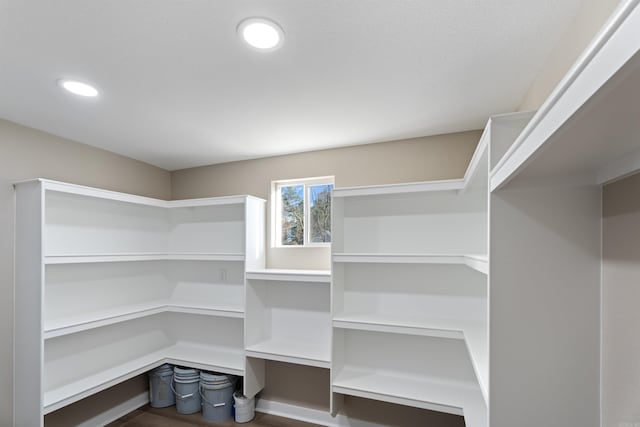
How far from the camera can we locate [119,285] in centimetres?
296

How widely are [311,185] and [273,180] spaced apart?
14.7 inches

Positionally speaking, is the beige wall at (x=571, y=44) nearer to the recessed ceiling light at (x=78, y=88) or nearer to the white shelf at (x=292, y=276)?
the white shelf at (x=292, y=276)

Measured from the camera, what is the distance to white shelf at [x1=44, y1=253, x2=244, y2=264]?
7.54 feet

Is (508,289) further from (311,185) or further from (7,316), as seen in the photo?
(7,316)

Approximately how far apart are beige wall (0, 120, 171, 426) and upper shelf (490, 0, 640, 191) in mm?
2955

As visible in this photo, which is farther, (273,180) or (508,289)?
(273,180)

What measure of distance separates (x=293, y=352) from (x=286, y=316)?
38cm

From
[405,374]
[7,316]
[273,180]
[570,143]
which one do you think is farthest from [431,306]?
[7,316]

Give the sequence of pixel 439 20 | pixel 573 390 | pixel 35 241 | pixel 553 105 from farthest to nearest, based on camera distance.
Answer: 1. pixel 35 241
2. pixel 439 20
3. pixel 573 390
4. pixel 553 105

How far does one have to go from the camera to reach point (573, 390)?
3.22ft

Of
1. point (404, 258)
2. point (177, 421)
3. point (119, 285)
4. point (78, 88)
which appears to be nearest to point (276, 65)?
point (78, 88)

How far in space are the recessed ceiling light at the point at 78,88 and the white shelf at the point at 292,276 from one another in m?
1.66

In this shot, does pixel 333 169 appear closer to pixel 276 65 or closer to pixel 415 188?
pixel 415 188

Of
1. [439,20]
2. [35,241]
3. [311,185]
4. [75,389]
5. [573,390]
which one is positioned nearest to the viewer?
[573,390]
